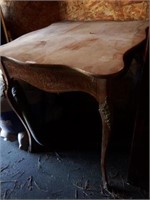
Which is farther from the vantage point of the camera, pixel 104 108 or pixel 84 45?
pixel 84 45

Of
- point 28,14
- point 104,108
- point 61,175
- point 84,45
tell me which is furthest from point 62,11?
point 61,175

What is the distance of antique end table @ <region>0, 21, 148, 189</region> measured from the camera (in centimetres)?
93

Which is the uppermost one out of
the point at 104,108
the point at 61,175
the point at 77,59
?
the point at 77,59

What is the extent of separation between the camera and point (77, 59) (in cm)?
97

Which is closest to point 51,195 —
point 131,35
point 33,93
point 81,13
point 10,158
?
point 10,158

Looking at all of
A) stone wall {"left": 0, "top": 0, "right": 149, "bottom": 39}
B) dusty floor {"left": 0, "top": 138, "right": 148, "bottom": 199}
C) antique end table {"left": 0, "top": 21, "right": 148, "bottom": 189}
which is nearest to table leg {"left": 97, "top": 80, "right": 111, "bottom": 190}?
antique end table {"left": 0, "top": 21, "right": 148, "bottom": 189}

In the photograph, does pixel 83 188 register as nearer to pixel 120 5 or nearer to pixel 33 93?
pixel 33 93

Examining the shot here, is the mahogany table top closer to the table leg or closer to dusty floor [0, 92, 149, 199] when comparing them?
the table leg

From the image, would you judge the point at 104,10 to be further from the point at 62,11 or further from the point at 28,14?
the point at 28,14

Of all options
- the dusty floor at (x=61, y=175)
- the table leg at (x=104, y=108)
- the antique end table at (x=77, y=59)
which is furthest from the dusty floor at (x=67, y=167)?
the table leg at (x=104, y=108)

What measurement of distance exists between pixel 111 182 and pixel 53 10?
1.30m

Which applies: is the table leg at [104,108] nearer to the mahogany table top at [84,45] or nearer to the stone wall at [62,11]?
the mahogany table top at [84,45]

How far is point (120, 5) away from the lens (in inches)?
61.2

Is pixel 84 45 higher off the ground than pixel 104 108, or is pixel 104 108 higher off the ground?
pixel 84 45
